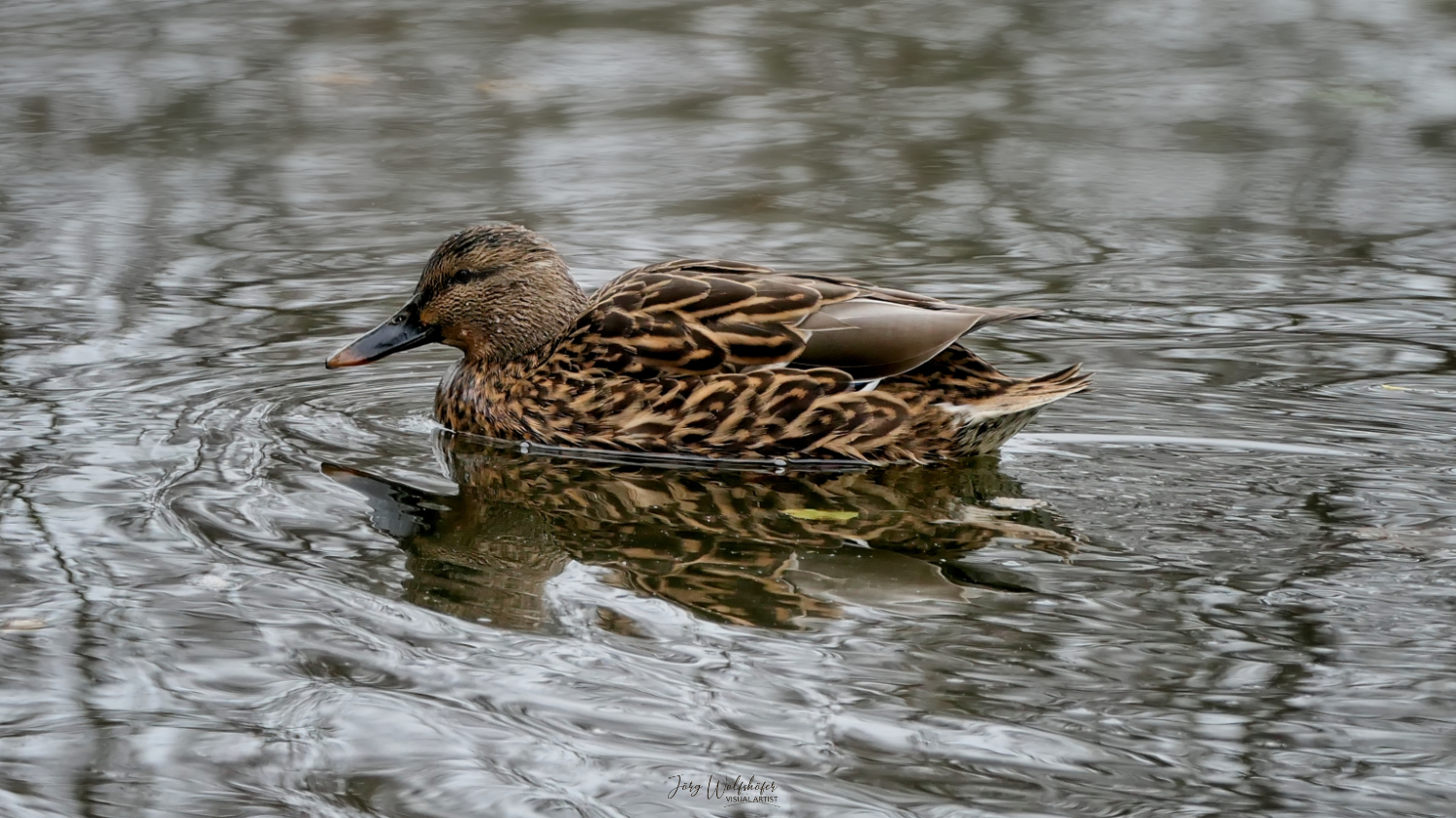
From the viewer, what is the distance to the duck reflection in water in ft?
17.6

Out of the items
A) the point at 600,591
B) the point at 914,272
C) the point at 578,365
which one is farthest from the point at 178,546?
→ the point at 914,272

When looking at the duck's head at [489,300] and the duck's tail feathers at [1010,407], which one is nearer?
the duck's tail feathers at [1010,407]

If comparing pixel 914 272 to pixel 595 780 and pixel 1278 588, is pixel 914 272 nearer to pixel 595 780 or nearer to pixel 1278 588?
pixel 1278 588

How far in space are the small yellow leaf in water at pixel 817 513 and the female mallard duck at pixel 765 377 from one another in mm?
561

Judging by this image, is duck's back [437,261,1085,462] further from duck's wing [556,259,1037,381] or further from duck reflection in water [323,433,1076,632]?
duck reflection in water [323,433,1076,632]

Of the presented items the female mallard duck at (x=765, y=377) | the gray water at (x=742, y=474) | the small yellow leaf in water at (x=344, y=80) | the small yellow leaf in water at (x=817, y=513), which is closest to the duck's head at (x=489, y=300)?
the female mallard duck at (x=765, y=377)

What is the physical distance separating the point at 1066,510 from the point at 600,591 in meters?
1.60

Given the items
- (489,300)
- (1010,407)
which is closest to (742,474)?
(1010,407)

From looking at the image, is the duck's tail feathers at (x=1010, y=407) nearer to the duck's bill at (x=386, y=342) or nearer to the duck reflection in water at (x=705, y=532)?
the duck reflection in water at (x=705, y=532)

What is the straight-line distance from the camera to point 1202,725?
4371 millimetres

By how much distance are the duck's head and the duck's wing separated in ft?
1.34

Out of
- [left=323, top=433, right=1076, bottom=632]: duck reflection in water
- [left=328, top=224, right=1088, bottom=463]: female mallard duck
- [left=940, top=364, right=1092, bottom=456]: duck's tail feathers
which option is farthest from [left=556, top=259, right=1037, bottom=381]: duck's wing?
[left=323, top=433, right=1076, bottom=632]: duck reflection in water

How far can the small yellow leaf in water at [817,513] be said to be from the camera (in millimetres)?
6172

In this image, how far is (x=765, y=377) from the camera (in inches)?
267
